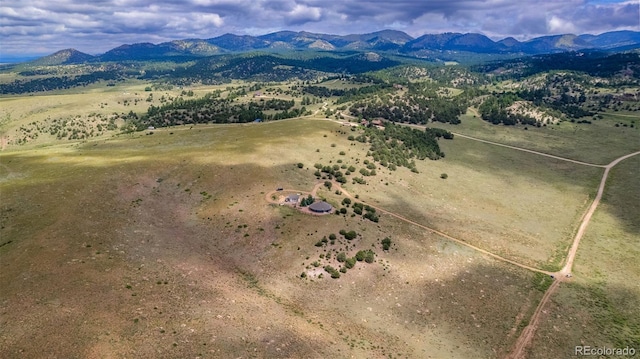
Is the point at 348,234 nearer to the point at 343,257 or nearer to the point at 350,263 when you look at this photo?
the point at 343,257

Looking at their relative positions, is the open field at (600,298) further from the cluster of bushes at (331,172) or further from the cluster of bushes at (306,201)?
the cluster of bushes at (331,172)

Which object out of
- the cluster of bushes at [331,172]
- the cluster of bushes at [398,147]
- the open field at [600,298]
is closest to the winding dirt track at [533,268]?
the open field at [600,298]

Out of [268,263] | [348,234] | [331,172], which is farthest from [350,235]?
[331,172]

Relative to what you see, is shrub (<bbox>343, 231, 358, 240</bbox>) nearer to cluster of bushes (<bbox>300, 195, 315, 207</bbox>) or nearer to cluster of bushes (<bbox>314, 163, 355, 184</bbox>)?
cluster of bushes (<bbox>300, 195, 315, 207</bbox>)

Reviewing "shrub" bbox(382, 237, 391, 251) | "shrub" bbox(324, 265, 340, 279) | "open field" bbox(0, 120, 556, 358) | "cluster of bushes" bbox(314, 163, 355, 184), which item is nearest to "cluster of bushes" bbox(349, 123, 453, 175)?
"cluster of bushes" bbox(314, 163, 355, 184)

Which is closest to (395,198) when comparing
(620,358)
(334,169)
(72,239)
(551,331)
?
(334,169)

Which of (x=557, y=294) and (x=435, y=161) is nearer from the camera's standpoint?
(x=557, y=294)

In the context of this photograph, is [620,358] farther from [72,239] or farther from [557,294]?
[72,239]
